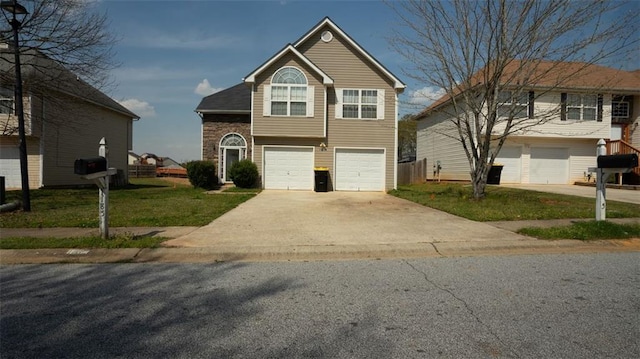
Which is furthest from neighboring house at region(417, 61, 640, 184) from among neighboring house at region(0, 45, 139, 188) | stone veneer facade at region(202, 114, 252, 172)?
neighboring house at region(0, 45, 139, 188)

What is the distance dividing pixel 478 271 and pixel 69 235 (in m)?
7.21

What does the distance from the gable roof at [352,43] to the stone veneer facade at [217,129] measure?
508 centimetres

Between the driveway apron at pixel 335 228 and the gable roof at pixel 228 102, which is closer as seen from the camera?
the driveway apron at pixel 335 228

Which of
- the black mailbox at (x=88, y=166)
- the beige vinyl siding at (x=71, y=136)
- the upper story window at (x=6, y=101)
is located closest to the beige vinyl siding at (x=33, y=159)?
the beige vinyl siding at (x=71, y=136)

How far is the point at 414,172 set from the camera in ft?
79.9

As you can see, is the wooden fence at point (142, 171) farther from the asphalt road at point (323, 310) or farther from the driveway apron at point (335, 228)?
the asphalt road at point (323, 310)

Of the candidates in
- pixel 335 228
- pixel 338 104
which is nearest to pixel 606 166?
pixel 335 228

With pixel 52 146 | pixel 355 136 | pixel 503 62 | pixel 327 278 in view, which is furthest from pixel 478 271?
pixel 52 146

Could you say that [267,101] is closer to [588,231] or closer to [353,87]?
[353,87]

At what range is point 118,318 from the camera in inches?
144

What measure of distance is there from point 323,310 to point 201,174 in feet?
54.0

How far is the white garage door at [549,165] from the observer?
22.3m

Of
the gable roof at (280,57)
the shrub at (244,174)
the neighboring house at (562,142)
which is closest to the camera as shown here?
the gable roof at (280,57)

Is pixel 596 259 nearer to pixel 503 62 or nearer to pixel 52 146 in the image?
pixel 503 62
